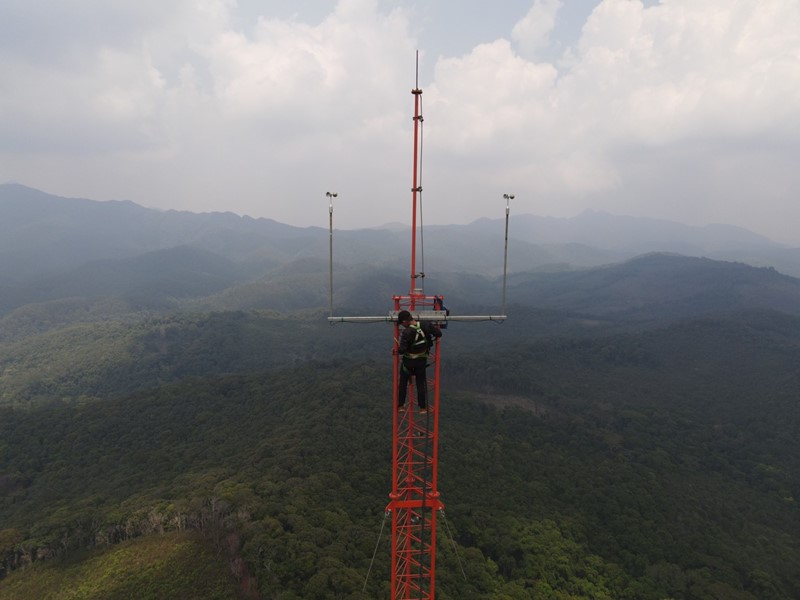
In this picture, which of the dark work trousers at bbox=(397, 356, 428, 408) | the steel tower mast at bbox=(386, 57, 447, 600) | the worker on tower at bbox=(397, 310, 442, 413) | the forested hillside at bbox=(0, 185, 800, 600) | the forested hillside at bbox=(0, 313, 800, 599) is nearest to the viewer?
the worker on tower at bbox=(397, 310, 442, 413)

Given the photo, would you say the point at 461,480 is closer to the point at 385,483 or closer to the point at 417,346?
the point at 385,483

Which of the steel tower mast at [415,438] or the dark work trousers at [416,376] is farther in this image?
the steel tower mast at [415,438]

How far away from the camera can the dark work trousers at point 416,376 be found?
12.7 metres

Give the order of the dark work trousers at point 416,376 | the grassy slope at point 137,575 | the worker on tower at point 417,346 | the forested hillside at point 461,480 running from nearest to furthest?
the worker on tower at point 417,346, the dark work trousers at point 416,376, the grassy slope at point 137,575, the forested hillside at point 461,480

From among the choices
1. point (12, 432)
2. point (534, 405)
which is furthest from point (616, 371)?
point (12, 432)

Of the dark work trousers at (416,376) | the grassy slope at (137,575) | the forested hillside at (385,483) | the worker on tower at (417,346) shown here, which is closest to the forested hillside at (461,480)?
the forested hillside at (385,483)

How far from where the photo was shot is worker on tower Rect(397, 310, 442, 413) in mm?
12180

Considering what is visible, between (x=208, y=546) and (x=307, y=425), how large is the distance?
24134mm

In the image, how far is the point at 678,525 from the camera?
175ft

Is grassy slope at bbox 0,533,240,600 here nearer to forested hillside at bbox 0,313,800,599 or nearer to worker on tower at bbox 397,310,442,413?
forested hillside at bbox 0,313,800,599

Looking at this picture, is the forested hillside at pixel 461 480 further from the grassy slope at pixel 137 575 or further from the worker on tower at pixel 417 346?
the worker on tower at pixel 417 346

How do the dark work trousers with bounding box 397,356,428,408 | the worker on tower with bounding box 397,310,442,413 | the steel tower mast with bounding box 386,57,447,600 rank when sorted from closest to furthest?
the worker on tower with bounding box 397,310,442,413
the dark work trousers with bounding box 397,356,428,408
the steel tower mast with bounding box 386,57,447,600

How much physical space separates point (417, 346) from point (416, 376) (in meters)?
1.29

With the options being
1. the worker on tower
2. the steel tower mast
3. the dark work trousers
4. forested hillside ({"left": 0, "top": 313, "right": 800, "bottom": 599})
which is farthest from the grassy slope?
the worker on tower
